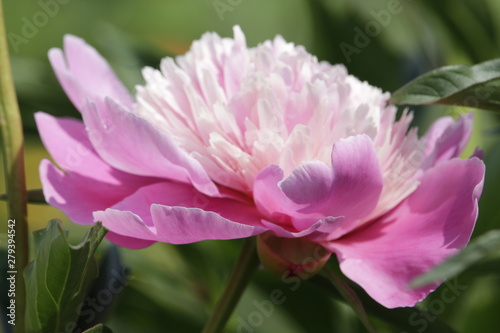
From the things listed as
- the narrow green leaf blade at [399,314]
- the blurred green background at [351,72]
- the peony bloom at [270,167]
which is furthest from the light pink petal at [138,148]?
the blurred green background at [351,72]

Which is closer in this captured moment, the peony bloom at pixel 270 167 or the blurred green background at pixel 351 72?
the peony bloom at pixel 270 167

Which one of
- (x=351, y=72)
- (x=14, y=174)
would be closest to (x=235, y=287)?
(x=14, y=174)

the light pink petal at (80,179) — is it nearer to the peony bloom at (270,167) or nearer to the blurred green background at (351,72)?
the peony bloom at (270,167)

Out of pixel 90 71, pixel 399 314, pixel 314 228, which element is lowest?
pixel 399 314

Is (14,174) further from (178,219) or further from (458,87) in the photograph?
(458,87)

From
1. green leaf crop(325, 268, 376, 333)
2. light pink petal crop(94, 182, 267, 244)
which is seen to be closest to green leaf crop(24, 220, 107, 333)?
light pink petal crop(94, 182, 267, 244)

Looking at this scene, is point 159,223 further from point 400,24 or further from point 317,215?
point 400,24

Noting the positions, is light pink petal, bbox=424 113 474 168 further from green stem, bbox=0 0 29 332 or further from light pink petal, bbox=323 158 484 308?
green stem, bbox=0 0 29 332
